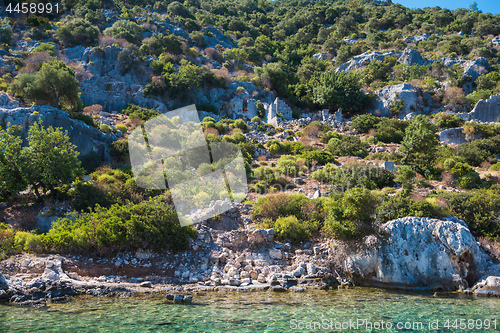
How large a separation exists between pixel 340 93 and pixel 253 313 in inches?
1457

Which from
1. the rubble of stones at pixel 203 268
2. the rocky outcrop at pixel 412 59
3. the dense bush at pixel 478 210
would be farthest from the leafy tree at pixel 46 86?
the rocky outcrop at pixel 412 59

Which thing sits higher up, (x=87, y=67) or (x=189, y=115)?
(x=87, y=67)

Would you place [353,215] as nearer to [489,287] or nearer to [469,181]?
[489,287]

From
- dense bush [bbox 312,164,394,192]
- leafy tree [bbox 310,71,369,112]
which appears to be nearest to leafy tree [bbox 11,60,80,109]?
dense bush [bbox 312,164,394,192]

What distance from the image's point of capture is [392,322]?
8828 millimetres

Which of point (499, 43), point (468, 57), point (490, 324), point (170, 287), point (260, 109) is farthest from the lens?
point (499, 43)

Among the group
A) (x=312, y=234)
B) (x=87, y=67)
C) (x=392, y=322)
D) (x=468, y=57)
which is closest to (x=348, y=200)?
(x=312, y=234)

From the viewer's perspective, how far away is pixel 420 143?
23.3 metres

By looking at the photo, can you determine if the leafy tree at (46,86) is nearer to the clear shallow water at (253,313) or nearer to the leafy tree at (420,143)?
the clear shallow water at (253,313)

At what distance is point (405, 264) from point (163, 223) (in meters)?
11.1

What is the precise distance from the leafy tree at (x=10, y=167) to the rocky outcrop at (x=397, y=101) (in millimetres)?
38384

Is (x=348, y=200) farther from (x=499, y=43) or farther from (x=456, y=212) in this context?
(x=499, y=43)

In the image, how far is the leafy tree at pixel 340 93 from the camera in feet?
133

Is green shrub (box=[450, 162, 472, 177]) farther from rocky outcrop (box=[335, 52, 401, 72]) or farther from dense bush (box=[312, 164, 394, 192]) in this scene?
rocky outcrop (box=[335, 52, 401, 72])
